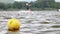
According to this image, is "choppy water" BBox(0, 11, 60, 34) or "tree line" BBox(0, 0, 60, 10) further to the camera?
"tree line" BBox(0, 0, 60, 10)

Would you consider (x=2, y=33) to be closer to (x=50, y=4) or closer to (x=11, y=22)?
(x=11, y=22)

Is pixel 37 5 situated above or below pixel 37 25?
below

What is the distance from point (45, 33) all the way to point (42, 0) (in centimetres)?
2434

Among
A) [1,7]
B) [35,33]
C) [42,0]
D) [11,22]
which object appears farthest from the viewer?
[42,0]

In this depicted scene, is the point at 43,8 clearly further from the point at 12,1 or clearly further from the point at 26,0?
the point at 12,1

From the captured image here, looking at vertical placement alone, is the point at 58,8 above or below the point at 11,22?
below

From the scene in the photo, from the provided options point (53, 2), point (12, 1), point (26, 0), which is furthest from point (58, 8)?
point (12, 1)

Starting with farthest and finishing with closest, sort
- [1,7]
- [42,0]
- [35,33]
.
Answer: [42,0], [1,7], [35,33]

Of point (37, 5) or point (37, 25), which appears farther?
point (37, 5)

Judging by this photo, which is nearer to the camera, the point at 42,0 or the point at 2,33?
the point at 2,33

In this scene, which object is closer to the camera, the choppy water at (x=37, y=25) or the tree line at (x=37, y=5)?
the choppy water at (x=37, y=25)

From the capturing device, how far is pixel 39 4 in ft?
97.8

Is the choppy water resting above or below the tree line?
above

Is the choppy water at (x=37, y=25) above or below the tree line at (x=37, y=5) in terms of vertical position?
above
